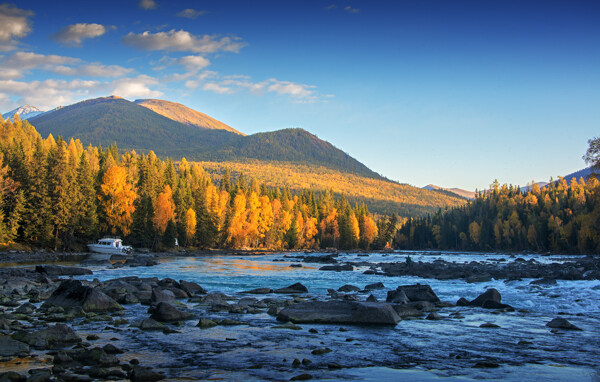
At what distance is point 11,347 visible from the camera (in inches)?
472

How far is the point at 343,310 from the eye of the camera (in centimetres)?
1862

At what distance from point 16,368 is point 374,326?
12320mm

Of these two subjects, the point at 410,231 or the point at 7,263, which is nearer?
the point at 7,263

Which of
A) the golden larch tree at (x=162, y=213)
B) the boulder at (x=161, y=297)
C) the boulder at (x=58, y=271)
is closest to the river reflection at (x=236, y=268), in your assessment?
the boulder at (x=58, y=271)

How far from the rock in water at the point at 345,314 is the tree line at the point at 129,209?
160 feet

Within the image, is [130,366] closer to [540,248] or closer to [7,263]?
[7,263]

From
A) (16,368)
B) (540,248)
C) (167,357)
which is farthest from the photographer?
(540,248)

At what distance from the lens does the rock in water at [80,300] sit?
64.6ft

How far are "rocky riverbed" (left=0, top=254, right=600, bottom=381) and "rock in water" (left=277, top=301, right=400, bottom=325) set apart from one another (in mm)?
43

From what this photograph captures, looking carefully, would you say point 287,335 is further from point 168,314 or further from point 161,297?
point 161,297

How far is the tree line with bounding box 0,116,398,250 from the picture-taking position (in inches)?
2301

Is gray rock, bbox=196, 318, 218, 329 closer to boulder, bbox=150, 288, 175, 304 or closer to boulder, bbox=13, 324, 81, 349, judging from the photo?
boulder, bbox=13, 324, 81, 349

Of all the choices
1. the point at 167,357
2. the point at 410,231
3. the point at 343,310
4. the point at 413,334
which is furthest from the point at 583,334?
the point at 410,231

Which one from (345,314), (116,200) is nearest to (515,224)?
(116,200)
